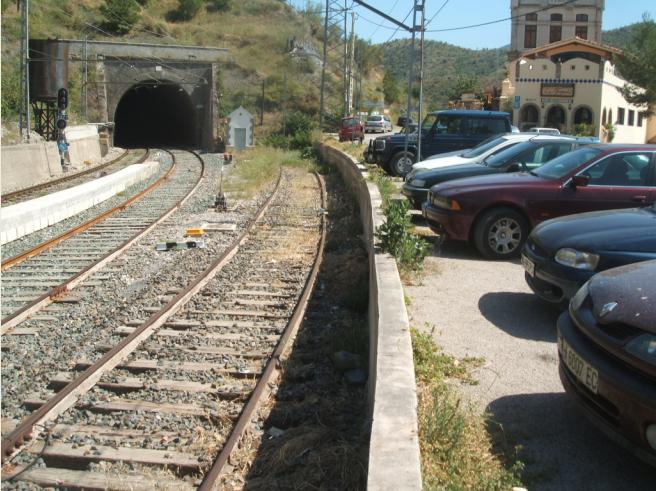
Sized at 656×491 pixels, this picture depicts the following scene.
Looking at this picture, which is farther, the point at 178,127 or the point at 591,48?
the point at 178,127

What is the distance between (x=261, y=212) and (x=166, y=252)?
4774 mm

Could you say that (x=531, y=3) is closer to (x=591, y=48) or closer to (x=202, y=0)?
(x=591, y=48)

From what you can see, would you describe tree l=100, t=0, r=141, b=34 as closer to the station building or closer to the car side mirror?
the station building

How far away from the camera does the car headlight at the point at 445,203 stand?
32.7 feet

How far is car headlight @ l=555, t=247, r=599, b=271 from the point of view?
608cm

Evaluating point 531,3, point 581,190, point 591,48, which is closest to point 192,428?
point 581,190

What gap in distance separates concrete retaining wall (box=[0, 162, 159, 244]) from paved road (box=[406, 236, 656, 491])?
20.9 ft

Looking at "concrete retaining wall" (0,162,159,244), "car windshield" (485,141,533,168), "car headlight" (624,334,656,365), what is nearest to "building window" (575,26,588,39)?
"concrete retaining wall" (0,162,159,244)

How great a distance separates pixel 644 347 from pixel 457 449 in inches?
44.1

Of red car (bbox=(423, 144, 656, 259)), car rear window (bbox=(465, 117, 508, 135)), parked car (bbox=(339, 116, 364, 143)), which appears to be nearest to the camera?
red car (bbox=(423, 144, 656, 259))

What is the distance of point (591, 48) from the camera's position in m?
53.2

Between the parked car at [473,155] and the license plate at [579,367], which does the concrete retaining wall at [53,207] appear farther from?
the license plate at [579,367]

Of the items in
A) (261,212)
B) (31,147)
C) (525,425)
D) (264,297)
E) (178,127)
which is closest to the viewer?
(525,425)

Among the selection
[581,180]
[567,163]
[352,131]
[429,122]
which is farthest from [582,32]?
[581,180]
